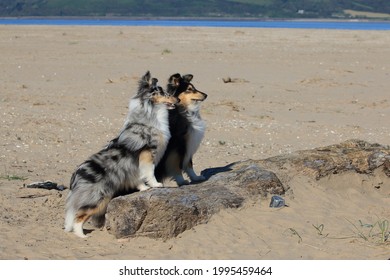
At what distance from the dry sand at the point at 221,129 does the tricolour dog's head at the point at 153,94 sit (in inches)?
54.7

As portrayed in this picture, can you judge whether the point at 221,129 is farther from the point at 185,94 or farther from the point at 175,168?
the point at 185,94

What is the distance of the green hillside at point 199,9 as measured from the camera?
180 m

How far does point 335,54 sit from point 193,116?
2771 cm

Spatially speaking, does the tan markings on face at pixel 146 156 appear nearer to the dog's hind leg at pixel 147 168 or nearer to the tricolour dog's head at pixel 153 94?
the dog's hind leg at pixel 147 168

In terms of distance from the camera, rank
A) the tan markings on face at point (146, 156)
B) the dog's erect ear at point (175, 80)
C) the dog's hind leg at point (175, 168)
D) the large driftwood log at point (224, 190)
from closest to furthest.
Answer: the large driftwood log at point (224, 190) < the tan markings on face at point (146, 156) < the dog's erect ear at point (175, 80) < the dog's hind leg at point (175, 168)

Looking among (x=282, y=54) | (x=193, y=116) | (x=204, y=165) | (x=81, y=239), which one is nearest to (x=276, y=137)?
(x=204, y=165)

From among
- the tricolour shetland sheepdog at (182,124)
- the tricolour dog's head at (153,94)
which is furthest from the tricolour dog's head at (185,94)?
the tricolour dog's head at (153,94)

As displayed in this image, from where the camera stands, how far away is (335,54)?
35750 millimetres

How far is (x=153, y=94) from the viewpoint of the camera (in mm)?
8680

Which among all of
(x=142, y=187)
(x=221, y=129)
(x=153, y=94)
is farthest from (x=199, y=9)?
(x=142, y=187)

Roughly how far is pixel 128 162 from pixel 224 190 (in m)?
1.13

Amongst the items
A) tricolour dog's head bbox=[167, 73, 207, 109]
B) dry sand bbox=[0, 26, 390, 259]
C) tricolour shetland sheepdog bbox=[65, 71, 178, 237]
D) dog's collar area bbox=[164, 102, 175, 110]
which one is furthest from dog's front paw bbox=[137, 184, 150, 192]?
tricolour dog's head bbox=[167, 73, 207, 109]

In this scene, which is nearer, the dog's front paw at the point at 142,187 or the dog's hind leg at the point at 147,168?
the dog's hind leg at the point at 147,168

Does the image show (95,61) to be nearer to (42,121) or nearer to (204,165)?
(42,121)
